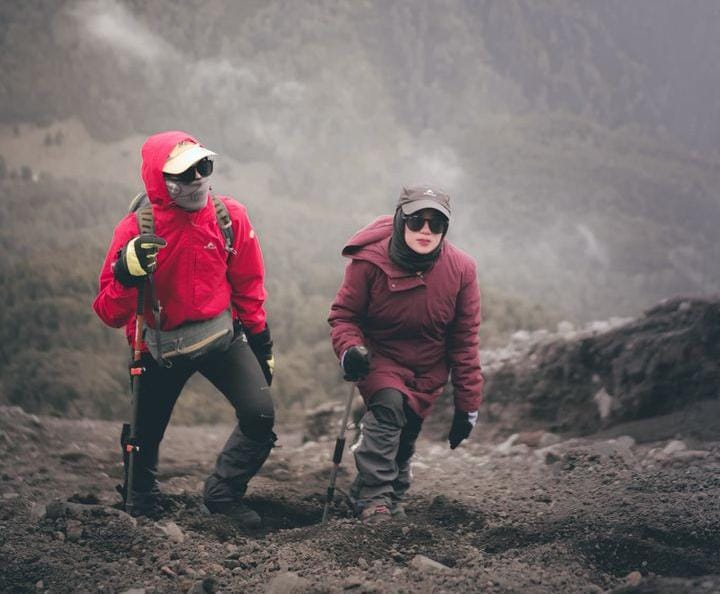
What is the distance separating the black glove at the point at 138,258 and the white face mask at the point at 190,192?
302mm

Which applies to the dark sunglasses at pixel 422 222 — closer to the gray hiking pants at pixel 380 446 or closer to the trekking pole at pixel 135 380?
the gray hiking pants at pixel 380 446

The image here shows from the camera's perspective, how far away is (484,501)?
5617mm

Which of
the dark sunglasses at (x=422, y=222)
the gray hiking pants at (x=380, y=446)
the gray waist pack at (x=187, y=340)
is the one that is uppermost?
the dark sunglasses at (x=422, y=222)

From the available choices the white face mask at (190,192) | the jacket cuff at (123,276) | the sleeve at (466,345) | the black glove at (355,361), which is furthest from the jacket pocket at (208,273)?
the sleeve at (466,345)

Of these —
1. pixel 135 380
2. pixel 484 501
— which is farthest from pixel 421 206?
pixel 484 501

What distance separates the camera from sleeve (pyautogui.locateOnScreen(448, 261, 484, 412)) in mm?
5062

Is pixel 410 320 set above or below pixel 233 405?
above

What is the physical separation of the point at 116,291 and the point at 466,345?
2266mm

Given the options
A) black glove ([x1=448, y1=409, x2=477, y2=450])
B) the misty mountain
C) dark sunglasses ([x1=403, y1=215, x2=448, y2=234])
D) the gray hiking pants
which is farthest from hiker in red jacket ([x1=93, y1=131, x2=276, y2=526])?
the misty mountain

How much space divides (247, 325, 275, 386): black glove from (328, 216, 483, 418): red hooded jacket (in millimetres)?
541

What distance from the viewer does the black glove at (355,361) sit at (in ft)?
15.6

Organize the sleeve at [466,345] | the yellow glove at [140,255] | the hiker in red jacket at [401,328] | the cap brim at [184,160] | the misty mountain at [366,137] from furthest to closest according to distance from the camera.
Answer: the misty mountain at [366,137], the sleeve at [466,345], the hiker in red jacket at [401,328], the cap brim at [184,160], the yellow glove at [140,255]

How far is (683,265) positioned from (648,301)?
724 centimetres

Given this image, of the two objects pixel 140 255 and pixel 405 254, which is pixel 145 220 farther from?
pixel 405 254
